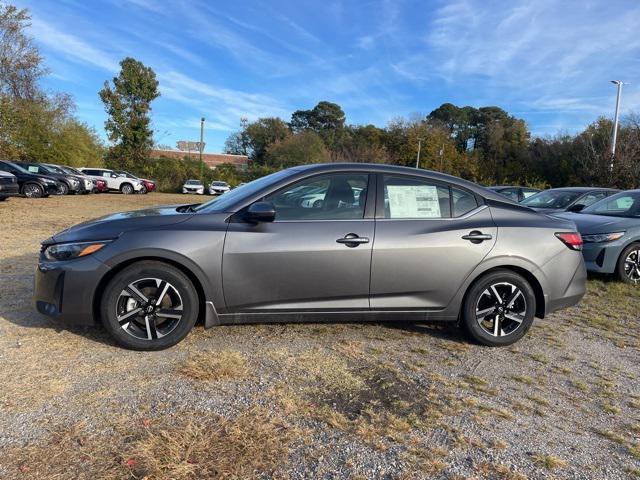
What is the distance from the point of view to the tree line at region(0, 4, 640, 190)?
1088 inches

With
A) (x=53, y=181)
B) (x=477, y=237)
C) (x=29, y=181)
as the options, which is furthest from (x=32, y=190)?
(x=477, y=237)

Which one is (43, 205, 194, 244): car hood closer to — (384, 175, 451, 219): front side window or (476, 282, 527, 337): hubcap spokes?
(384, 175, 451, 219): front side window

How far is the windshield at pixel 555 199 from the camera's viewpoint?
9.74 meters

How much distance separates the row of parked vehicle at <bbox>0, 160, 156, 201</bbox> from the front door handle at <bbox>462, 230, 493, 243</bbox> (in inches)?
619

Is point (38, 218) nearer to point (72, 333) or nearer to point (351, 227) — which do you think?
point (72, 333)

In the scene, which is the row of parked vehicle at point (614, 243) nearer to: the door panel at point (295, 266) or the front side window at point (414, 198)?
the front side window at point (414, 198)

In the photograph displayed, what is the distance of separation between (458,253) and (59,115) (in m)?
39.1

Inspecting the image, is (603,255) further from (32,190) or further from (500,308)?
(32,190)

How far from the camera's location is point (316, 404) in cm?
296

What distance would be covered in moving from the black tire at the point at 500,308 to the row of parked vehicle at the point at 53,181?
1581 cm

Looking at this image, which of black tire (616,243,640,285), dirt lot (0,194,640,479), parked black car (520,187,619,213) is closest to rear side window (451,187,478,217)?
dirt lot (0,194,640,479)

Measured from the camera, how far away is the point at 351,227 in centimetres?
381

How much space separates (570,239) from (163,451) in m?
3.75

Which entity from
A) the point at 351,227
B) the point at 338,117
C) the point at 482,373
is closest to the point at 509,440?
the point at 482,373
